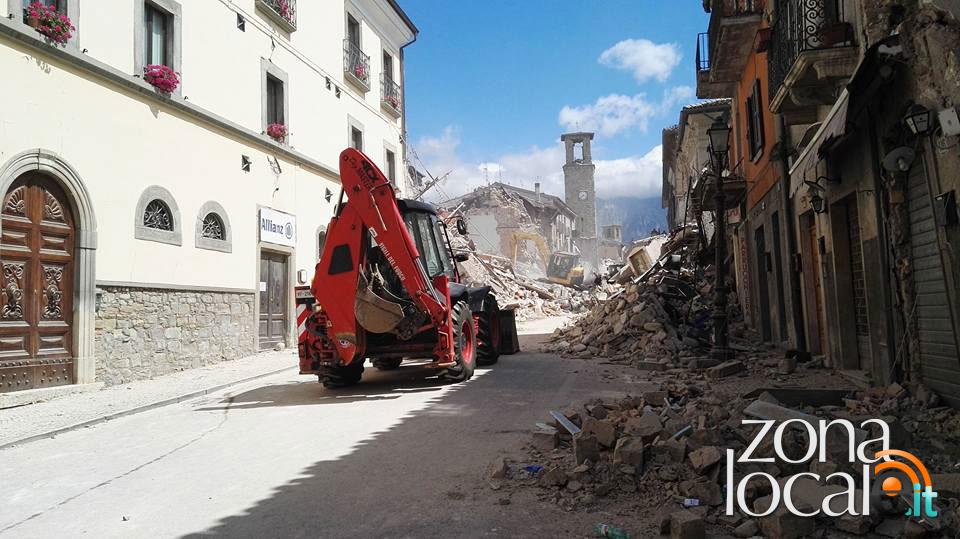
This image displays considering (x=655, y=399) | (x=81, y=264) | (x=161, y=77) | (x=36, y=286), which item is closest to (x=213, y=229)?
(x=161, y=77)

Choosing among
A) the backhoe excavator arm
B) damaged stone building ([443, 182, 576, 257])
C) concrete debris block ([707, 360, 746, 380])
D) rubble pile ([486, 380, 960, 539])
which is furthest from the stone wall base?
damaged stone building ([443, 182, 576, 257])

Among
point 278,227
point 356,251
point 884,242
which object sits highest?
point 278,227

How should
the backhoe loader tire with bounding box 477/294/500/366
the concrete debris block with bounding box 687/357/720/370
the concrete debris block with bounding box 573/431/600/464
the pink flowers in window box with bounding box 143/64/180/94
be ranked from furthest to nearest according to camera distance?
the pink flowers in window box with bounding box 143/64/180/94
the backhoe loader tire with bounding box 477/294/500/366
the concrete debris block with bounding box 687/357/720/370
the concrete debris block with bounding box 573/431/600/464

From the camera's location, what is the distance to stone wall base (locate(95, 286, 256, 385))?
9.81m

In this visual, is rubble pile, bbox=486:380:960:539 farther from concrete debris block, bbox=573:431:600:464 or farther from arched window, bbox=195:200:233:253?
arched window, bbox=195:200:233:253

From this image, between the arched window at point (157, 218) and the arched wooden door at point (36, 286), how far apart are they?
1.27 metres

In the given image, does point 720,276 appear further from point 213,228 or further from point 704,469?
point 213,228

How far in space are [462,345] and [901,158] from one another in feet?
18.4

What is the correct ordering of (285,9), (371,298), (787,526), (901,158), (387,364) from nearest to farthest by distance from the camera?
(787,526)
(901,158)
(371,298)
(387,364)
(285,9)

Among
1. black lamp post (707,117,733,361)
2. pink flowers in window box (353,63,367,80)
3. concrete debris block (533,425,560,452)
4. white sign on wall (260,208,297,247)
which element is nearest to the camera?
concrete debris block (533,425,560,452)

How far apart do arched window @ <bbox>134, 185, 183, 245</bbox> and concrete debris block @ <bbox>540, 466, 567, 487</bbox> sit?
944 cm

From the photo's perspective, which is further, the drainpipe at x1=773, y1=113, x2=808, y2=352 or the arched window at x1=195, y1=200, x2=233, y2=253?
the arched window at x1=195, y1=200, x2=233, y2=253

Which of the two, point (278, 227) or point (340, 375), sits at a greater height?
point (278, 227)

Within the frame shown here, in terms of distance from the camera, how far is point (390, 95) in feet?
70.7
